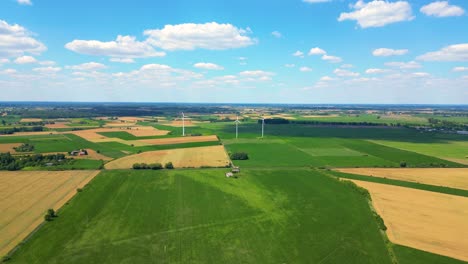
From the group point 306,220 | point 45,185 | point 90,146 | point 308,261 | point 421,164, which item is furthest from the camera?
point 90,146

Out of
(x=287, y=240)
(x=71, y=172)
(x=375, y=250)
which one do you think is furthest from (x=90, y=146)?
(x=375, y=250)

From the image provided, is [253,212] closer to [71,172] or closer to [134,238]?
[134,238]

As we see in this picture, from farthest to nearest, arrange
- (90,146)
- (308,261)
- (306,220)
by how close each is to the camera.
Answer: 1. (90,146)
2. (306,220)
3. (308,261)

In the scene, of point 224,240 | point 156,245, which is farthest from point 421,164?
point 156,245

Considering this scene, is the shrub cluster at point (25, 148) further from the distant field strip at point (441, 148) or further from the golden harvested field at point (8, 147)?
the distant field strip at point (441, 148)

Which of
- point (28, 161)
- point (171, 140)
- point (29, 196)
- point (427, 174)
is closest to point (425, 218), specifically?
point (427, 174)

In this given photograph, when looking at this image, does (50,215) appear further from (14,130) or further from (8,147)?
(14,130)

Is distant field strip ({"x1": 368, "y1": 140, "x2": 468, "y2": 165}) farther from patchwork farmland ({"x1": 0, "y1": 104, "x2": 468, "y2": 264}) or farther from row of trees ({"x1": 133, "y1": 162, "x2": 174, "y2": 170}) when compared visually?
row of trees ({"x1": 133, "y1": 162, "x2": 174, "y2": 170})

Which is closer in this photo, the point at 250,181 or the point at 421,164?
the point at 250,181
